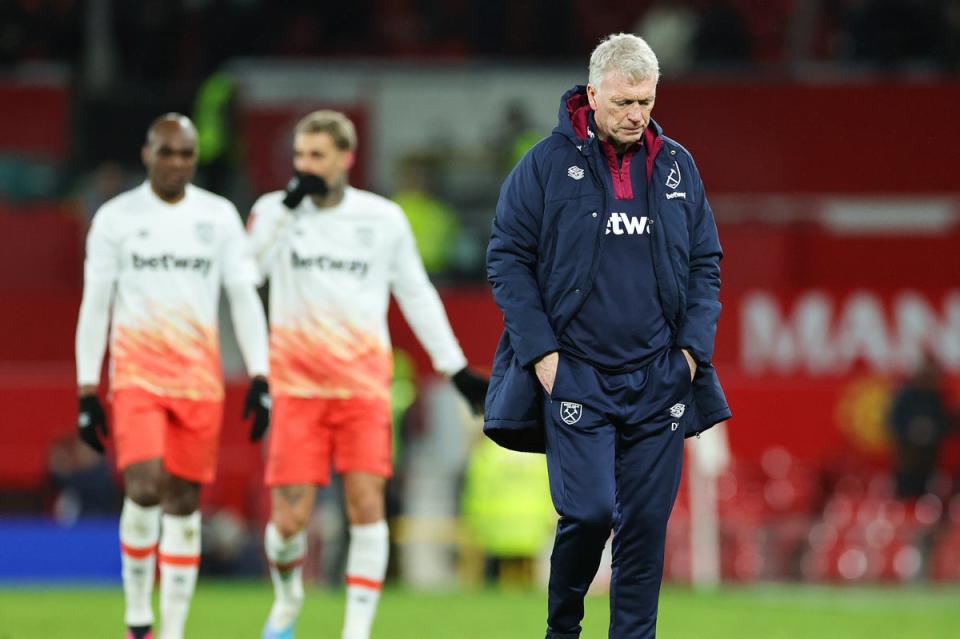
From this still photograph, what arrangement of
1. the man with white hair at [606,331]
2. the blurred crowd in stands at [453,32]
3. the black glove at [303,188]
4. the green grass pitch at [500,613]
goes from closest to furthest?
the man with white hair at [606,331] → the black glove at [303,188] → the green grass pitch at [500,613] → the blurred crowd in stands at [453,32]

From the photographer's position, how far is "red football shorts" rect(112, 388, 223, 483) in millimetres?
9297

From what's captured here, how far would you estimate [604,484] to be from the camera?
7277 mm

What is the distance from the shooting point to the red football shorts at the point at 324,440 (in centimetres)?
958

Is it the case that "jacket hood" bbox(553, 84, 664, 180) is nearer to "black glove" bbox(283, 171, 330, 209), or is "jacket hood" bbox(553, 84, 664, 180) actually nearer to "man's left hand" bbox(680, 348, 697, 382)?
"man's left hand" bbox(680, 348, 697, 382)

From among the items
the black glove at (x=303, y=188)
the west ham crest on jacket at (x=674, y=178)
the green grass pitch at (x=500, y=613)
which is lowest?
the green grass pitch at (x=500, y=613)

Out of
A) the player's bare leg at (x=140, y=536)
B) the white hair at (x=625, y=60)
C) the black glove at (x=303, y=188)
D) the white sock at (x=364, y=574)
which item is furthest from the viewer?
the black glove at (x=303, y=188)

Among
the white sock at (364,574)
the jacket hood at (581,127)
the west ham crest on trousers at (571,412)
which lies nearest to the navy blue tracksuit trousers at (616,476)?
the west ham crest on trousers at (571,412)

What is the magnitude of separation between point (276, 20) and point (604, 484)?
55.1 feet

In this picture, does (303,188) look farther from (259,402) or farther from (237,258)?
(259,402)

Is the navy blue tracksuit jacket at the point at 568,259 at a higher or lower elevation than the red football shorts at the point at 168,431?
higher

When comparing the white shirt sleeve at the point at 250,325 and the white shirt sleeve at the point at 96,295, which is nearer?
the white shirt sleeve at the point at 96,295

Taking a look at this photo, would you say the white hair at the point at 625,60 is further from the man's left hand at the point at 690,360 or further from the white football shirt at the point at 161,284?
the white football shirt at the point at 161,284

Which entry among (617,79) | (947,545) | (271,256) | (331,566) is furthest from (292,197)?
(947,545)

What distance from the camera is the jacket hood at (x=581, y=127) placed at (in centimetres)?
745
